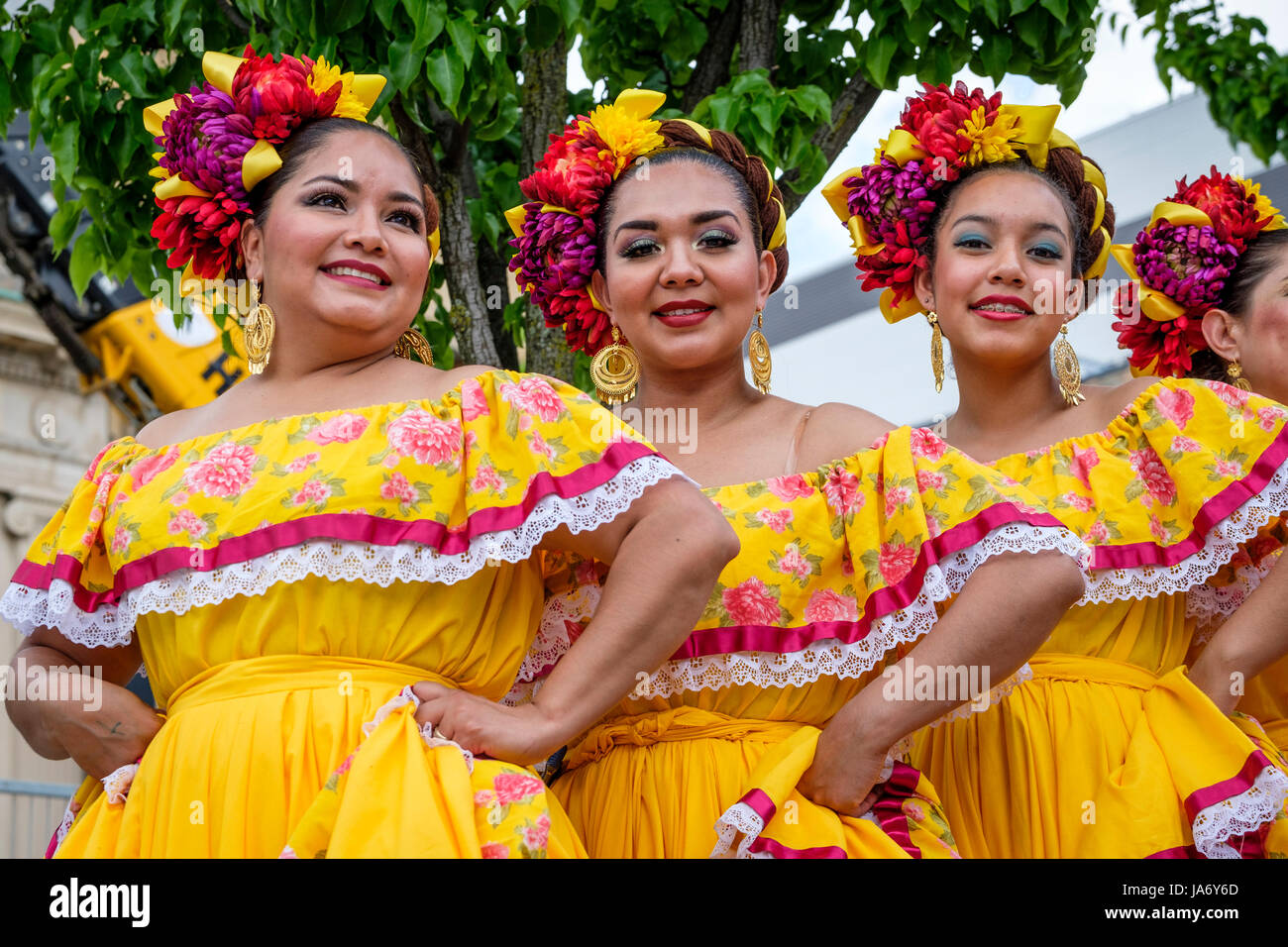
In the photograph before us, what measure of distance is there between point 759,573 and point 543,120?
2001 mm

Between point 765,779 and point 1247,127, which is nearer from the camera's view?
point 765,779

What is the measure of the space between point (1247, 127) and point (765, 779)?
4.52 meters

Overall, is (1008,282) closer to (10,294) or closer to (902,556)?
(902,556)

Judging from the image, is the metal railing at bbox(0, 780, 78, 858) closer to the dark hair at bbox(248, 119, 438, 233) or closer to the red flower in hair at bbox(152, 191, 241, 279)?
the red flower in hair at bbox(152, 191, 241, 279)

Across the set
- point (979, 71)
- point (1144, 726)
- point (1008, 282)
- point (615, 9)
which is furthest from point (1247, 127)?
point (1144, 726)

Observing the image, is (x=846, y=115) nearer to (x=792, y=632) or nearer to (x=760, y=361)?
(x=760, y=361)

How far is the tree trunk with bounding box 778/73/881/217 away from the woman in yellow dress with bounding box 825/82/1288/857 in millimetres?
880

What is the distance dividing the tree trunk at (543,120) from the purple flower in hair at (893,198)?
1077mm

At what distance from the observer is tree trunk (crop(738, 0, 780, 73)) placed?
420 centimetres

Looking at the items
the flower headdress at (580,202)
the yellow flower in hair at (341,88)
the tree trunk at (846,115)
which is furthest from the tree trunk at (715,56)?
the yellow flower in hair at (341,88)

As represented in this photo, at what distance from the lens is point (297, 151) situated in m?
2.75

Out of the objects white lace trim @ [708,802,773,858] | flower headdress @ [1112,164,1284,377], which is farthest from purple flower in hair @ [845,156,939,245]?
white lace trim @ [708,802,773,858]

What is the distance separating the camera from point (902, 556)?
2.63 metres

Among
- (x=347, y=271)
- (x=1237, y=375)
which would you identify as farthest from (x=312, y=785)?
(x=1237, y=375)
